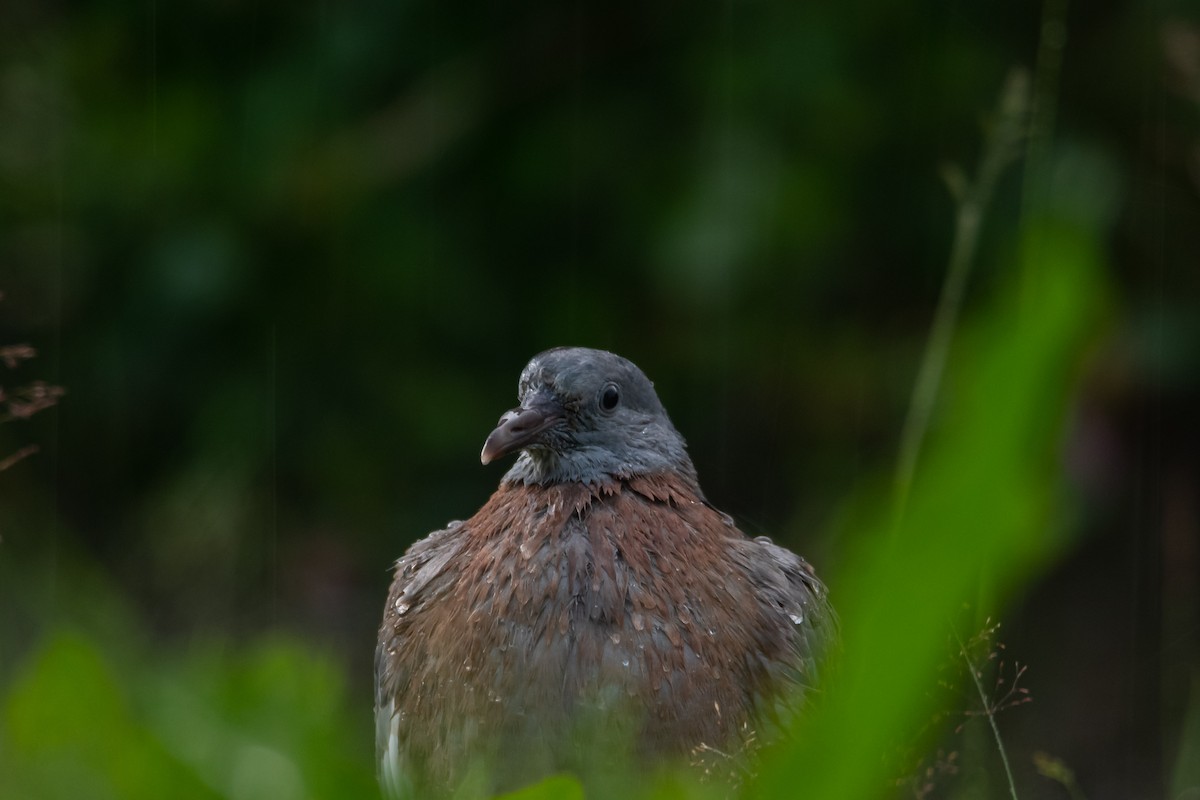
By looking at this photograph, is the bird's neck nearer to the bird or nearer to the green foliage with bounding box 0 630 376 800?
the bird

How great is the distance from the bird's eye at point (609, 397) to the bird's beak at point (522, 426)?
0.10 metres

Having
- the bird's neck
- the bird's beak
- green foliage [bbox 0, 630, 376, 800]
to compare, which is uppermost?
green foliage [bbox 0, 630, 376, 800]

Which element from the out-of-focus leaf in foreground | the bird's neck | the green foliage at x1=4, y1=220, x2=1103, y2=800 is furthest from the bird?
the out-of-focus leaf in foreground

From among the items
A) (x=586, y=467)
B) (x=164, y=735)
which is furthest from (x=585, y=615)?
(x=164, y=735)

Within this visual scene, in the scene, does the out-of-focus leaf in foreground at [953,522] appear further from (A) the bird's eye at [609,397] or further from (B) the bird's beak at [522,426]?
(A) the bird's eye at [609,397]

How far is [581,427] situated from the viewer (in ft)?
8.12

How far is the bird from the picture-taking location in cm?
203

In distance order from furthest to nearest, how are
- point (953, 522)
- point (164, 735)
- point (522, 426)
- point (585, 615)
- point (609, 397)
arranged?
point (609, 397) → point (522, 426) → point (585, 615) → point (164, 735) → point (953, 522)

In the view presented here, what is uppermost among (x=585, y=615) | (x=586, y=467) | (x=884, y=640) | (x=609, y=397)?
(x=884, y=640)

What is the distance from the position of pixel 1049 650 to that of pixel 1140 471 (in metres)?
0.70

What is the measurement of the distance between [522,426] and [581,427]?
125 millimetres

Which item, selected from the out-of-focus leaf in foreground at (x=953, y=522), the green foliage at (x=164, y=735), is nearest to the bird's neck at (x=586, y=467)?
the green foliage at (x=164, y=735)

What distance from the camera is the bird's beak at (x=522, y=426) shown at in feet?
7.70

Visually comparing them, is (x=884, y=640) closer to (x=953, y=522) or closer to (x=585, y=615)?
(x=953, y=522)
